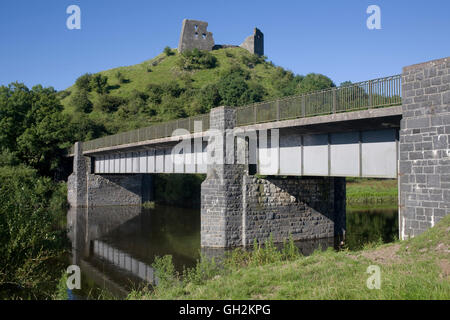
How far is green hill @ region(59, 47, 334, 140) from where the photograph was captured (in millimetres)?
68125

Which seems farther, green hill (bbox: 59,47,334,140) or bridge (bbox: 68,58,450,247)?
green hill (bbox: 59,47,334,140)

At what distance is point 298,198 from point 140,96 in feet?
204

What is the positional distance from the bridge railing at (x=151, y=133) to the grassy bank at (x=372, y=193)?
20.6m

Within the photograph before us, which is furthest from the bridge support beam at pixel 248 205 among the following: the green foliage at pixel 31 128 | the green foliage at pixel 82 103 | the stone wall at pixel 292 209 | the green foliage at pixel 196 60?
the green foliage at pixel 196 60

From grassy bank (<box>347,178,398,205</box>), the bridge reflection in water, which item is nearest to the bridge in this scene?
the bridge reflection in water

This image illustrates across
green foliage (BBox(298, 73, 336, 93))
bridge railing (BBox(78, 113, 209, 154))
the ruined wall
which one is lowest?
bridge railing (BBox(78, 113, 209, 154))

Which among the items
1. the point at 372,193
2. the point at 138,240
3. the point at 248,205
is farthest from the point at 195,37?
the point at 248,205

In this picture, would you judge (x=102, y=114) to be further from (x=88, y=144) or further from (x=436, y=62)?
(x=436, y=62)

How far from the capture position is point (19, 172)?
101ft

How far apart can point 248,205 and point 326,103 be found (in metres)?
6.30

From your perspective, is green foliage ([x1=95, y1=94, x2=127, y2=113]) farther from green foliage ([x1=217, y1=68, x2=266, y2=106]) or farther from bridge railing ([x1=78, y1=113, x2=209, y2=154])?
bridge railing ([x1=78, y1=113, x2=209, y2=154])

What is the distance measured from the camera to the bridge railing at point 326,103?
12.8 m

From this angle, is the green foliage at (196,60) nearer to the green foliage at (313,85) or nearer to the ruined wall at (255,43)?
the ruined wall at (255,43)
